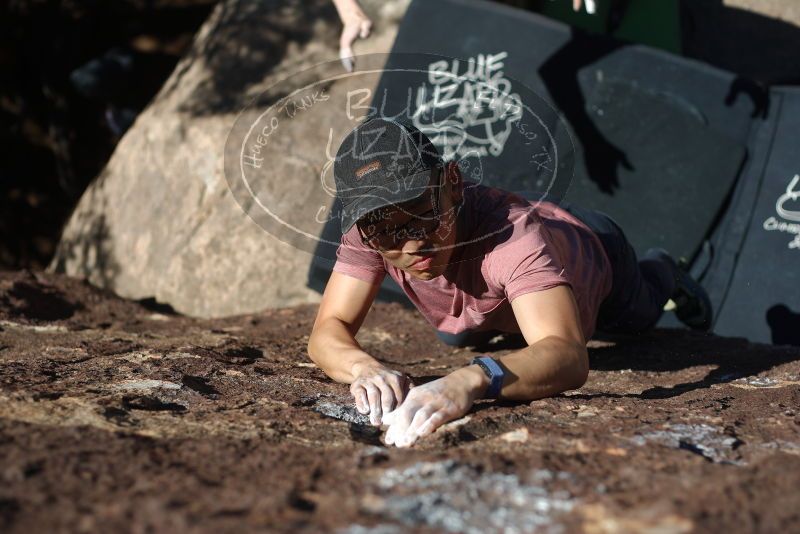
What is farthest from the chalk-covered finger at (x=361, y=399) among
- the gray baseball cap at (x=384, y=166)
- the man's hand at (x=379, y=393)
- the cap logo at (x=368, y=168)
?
the cap logo at (x=368, y=168)

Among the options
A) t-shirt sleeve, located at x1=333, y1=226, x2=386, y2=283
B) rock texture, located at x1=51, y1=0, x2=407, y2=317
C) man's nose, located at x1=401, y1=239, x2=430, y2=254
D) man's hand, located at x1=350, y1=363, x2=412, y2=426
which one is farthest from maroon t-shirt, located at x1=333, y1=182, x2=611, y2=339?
rock texture, located at x1=51, y1=0, x2=407, y2=317

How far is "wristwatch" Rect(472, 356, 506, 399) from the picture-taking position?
2.24m

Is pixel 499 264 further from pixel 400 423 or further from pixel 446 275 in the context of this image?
pixel 400 423

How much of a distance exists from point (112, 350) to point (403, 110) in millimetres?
1302

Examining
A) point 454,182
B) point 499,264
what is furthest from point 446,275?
point 454,182

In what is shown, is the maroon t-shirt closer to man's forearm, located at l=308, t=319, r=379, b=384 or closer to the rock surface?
man's forearm, located at l=308, t=319, r=379, b=384

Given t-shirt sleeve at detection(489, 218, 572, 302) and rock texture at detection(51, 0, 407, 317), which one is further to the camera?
rock texture at detection(51, 0, 407, 317)

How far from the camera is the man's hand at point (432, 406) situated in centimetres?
212

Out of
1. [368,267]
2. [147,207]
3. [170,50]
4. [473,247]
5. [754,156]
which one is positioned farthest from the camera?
[170,50]

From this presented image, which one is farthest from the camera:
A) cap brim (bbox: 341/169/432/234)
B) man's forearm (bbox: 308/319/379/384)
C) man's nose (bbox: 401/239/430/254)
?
man's forearm (bbox: 308/319/379/384)

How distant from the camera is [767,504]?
1.68 metres

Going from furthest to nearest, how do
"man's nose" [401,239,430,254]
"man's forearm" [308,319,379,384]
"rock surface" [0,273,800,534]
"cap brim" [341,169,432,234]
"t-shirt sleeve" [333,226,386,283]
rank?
"t-shirt sleeve" [333,226,386,283] < "man's forearm" [308,319,379,384] < "man's nose" [401,239,430,254] < "cap brim" [341,169,432,234] < "rock surface" [0,273,800,534]

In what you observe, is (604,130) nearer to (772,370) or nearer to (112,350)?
(772,370)

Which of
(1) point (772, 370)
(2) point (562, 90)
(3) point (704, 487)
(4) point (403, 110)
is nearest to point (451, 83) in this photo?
(2) point (562, 90)
